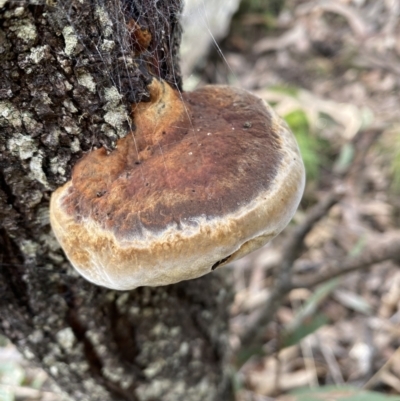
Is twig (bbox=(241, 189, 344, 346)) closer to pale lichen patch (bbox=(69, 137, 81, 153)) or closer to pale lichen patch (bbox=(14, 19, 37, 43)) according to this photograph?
pale lichen patch (bbox=(69, 137, 81, 153))

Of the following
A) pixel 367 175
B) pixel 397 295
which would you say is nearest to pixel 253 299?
pixel 397 295

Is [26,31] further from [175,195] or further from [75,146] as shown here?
[175,195]

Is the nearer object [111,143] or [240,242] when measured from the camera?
[240,242]

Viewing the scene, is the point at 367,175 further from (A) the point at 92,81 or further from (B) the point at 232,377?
(A) the point at 92,81

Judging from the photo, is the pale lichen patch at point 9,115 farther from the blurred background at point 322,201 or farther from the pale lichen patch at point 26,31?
the blurred background at point 322,201

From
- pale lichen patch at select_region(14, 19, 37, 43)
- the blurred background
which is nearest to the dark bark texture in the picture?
pale lichen patch at select_region(14, 19, 37, 43)
